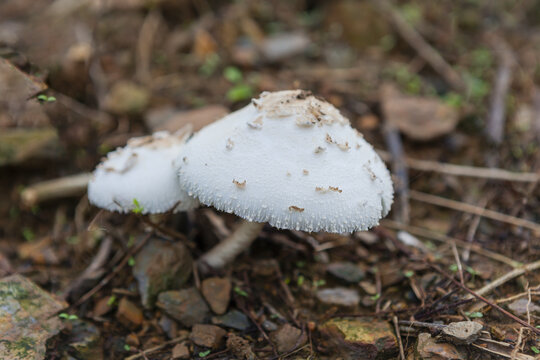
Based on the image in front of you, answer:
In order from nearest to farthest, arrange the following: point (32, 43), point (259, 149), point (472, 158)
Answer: point (259, 149)
point (472, 158)
point (32, 43)

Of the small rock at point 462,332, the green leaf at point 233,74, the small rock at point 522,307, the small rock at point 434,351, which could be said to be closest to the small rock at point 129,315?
the small rock at point 434,351

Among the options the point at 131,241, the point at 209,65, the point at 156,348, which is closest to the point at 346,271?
the point at 156,348

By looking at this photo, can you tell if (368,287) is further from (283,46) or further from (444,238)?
(283,46)

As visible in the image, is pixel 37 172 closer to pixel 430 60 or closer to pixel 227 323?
pixel 227 323

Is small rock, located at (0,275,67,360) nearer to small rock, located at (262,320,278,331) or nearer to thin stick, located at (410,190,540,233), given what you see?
small rock, located at (262,320,278,331)

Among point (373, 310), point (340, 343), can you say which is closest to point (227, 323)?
point (340, 343)

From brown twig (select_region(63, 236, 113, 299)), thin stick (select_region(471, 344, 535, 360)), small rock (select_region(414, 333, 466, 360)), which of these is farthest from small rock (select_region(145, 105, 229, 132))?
thin stick (select_region(471, 344, 535, 360))
